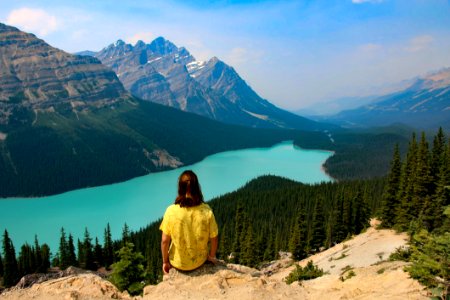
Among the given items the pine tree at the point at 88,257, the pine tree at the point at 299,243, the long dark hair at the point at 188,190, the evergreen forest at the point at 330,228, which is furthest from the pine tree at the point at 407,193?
the pine tree at the point at 88,257

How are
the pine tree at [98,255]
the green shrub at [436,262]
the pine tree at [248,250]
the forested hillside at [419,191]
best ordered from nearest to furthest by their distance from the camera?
the green shrub at [436,262]
the forested hillside at [419,191]
the pine tree at [248,250]
the pine tree at [98,255]

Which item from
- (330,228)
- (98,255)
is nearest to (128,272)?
(330,228)

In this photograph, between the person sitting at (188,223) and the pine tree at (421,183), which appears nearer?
the person sitting at (188,223)

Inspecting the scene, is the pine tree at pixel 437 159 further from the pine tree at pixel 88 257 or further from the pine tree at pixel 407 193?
the pine tree at pixel 88 257

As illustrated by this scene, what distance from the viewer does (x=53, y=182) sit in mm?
187875

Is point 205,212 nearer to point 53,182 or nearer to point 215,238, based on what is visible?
point 215,238

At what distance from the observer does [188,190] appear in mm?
10523

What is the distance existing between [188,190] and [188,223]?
3.58 ft

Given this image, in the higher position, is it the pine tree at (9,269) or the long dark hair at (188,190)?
the long dark hair at (188,190)

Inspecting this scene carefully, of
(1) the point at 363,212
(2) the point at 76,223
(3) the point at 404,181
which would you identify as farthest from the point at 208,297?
(2) the point at 76,223

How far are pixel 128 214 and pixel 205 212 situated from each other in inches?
5002

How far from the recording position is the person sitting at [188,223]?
10.6 meters

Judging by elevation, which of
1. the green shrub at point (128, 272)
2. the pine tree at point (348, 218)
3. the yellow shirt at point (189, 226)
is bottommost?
the pine tree at point (348, 218)

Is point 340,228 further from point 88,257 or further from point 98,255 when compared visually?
point 98,255
